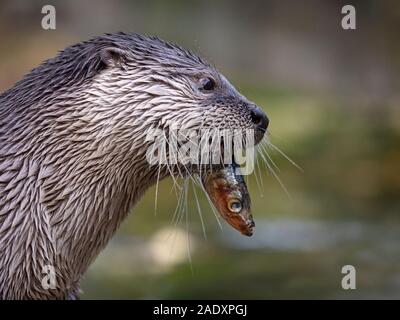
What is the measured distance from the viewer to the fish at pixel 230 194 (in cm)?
261

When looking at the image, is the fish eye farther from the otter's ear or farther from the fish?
the otter's ear

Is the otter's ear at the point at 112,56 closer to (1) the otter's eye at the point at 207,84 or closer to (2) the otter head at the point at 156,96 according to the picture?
(2) the otter head at the point at 156,96

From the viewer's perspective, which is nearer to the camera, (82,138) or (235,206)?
(82,138)

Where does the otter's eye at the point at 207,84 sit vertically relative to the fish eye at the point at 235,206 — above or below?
above

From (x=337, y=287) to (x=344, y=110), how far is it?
3059 mm

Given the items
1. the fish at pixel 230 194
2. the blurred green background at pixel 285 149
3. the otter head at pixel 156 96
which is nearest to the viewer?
the otter head at pixel 156 96

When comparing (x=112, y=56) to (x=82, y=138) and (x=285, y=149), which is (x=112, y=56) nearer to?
(x=82, y=138)

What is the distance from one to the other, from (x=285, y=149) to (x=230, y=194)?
10.6 ft

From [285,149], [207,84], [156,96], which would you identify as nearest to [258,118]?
[207,84]

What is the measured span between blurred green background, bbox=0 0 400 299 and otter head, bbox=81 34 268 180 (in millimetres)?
1032

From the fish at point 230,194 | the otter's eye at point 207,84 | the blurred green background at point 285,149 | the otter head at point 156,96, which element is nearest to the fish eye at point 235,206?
the fish at point 230,194

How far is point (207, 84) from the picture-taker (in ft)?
8.47

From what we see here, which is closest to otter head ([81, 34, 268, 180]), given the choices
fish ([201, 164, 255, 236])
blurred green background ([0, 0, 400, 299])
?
fish ([201, 164, 255, 236])

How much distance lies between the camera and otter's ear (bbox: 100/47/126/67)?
254 centimetres
